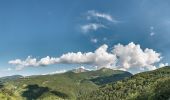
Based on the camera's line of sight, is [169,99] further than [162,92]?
No

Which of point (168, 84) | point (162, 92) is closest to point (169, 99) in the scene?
point (162, 92)

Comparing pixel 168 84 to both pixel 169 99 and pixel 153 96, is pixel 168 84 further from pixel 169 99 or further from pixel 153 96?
pixel 169 99

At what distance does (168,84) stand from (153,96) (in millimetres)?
11262

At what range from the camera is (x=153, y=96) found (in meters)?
180

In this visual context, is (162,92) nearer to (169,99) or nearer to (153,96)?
A: (153,96)

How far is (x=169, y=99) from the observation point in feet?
500

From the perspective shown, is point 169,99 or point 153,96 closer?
point 169,99

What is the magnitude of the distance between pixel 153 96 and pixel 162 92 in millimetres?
9140

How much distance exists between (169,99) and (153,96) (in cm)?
2816

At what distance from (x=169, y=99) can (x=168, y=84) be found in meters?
32.0

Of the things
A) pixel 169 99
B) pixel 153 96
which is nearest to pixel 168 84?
pixel 153 96

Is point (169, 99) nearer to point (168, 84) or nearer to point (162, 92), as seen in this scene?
point (162, 92)

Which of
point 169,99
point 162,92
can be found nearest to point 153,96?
point 162,92

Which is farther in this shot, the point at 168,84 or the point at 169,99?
the point at 168,84
